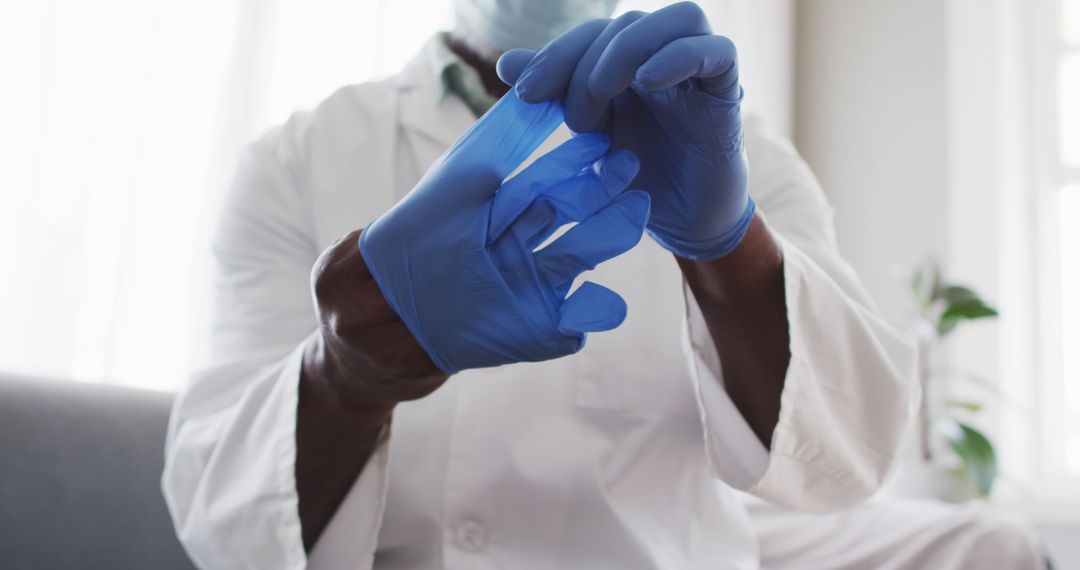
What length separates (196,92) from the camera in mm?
1668

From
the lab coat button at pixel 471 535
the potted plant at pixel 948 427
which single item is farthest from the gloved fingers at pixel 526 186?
the potted plant at pixel 948 427

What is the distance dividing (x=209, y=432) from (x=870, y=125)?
2.38 metres

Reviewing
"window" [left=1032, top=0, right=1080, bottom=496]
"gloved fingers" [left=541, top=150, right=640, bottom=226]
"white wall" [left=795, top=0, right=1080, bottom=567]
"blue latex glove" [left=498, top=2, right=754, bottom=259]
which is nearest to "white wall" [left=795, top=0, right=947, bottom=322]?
"white wall" [left=795, top=0, right=1080, bottom=567]

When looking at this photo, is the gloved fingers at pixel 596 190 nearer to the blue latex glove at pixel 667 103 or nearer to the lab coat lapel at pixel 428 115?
the blue latex glove at pixel 667 103

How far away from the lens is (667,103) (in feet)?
2.04

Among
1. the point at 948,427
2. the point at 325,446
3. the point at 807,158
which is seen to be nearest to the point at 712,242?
the point at 325,446

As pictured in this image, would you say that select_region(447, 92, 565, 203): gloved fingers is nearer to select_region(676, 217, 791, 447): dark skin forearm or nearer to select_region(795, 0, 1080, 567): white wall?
select_region(676, 217, 791, 447): dark skin forearm

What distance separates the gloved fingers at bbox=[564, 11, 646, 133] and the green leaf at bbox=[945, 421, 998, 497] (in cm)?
183

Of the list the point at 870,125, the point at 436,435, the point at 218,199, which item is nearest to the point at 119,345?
the point at 218,199

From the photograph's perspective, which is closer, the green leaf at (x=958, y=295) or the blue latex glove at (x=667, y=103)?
the blue latex glove at (x=667, y=103)

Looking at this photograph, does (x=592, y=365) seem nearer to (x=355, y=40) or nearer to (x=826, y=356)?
(x=826, y=356)

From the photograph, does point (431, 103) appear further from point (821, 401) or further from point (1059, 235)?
point (1059, 235)

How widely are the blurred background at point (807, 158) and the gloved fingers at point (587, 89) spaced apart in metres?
0.92

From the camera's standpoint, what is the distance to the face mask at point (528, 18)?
39.9 inches
